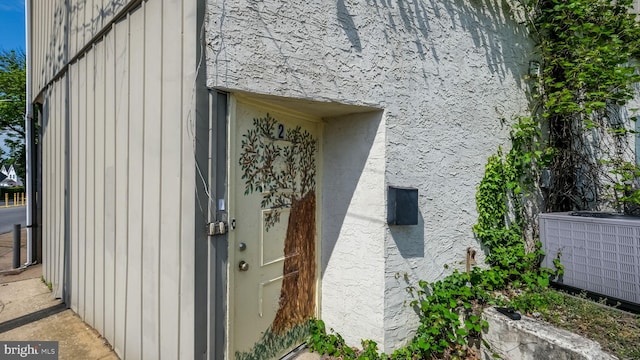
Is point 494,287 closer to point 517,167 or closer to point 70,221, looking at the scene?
point 517,167

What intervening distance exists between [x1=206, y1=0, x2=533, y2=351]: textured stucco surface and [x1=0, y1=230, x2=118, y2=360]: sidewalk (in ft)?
8.43

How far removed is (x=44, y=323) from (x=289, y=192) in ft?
11.7

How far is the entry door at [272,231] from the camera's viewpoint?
8.11 feet

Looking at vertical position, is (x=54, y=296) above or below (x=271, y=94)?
below

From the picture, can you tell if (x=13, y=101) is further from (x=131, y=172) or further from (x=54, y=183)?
(x=131, y=172)

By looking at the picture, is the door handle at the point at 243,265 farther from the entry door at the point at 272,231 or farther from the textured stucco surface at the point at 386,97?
the textured stucco surface at the point at 386,97

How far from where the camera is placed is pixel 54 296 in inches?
173

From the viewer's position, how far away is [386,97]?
9.53ft

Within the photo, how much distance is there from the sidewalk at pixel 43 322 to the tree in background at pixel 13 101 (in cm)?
1586

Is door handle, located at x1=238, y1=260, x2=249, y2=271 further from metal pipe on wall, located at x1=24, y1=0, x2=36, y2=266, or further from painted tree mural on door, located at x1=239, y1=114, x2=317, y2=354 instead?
metal pipe on wall, located at x1=24, y1=0, x2=36, y2=266

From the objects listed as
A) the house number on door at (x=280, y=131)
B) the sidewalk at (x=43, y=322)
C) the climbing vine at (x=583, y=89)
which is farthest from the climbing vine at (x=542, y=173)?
the sidewalk at (x=43, y=322)

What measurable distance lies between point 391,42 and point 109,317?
4166mm

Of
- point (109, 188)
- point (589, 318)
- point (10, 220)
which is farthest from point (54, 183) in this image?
point (10, 220)

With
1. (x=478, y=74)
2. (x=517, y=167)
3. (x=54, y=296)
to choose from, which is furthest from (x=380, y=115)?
(x=54, y=296)
